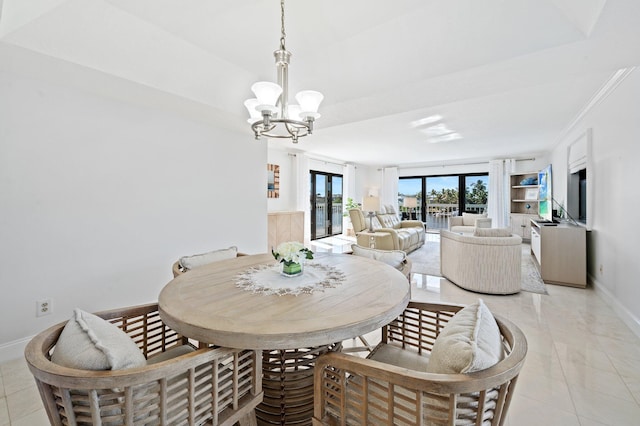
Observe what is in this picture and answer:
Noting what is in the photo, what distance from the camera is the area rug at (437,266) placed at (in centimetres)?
380

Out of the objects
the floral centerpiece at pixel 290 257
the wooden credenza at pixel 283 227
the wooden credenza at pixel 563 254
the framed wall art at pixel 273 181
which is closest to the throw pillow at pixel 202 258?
the floral centerpiece at pixel 290 257

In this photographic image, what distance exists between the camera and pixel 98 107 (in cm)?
252

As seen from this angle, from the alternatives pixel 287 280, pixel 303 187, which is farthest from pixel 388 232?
pixel 287 280

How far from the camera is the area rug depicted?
12.5 ft

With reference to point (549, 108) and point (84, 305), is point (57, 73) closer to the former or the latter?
point (84, 305)

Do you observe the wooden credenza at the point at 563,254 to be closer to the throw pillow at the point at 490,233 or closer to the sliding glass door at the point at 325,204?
the throw pillow at the point at 490,233

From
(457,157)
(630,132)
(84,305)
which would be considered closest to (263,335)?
(84,305)

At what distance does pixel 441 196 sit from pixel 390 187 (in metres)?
1.66

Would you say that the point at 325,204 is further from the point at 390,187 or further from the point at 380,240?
the point at 380,240

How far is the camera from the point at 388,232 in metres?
5.68

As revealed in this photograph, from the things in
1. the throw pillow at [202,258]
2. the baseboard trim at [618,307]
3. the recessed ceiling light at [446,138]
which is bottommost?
the baseboard trim at [618,307]

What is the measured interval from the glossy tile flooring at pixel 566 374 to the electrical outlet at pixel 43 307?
34cm

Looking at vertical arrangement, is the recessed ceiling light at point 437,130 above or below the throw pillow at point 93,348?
above

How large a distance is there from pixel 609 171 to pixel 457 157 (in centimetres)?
499
